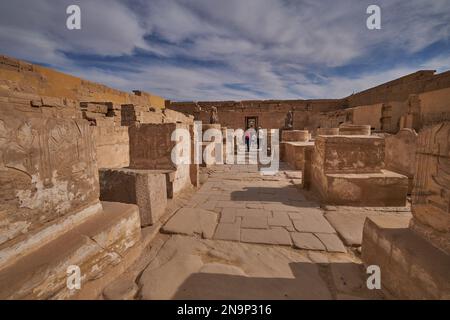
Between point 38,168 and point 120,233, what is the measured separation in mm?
909

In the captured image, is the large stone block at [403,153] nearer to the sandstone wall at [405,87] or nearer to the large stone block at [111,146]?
the large stone block at [111,146]

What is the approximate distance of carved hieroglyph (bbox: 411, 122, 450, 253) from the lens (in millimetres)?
1531

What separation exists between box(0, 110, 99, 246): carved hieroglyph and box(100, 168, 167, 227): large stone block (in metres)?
0.76

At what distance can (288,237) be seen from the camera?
9.08 ft

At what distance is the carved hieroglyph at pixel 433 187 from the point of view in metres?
1.53

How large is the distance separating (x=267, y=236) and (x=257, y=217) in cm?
62

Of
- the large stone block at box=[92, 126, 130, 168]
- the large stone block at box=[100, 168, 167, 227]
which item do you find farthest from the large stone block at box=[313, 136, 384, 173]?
the large stone block at box=[92, 126, 130, 168]

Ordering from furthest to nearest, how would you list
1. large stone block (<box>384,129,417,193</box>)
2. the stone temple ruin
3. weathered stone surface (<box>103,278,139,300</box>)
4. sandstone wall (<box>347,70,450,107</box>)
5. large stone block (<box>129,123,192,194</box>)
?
sandstone wall (<box>347,70,450,107</box>) < large stone block (<box>384,129,417,193</box>) < large stone block (<box>129,123,192,194</box>) < weathered stone surface (<box>103,278,139,300</box>) < the stone temple ruin

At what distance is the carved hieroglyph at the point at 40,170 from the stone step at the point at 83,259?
0.20 m

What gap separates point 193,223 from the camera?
316cm

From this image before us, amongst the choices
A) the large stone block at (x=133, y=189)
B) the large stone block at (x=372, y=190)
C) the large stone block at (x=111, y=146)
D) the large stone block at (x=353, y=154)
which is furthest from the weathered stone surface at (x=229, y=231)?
the large stone block at (x=111, y=146)

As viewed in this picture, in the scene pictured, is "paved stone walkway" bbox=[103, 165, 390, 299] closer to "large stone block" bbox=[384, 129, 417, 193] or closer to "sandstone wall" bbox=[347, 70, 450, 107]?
"large stone block" bbox=[384, 129, 417, 193]

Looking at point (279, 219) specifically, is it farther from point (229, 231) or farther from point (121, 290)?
point (121, 290)
